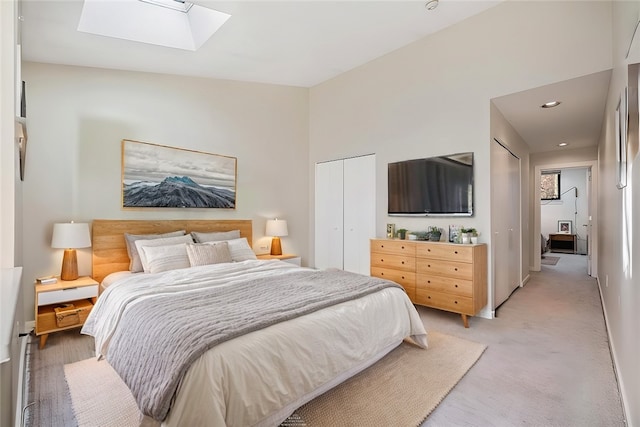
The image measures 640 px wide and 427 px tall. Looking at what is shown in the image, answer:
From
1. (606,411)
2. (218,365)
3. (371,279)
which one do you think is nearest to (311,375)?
(218,365)

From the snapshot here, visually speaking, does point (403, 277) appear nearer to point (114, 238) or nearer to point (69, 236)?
point (114, 238)

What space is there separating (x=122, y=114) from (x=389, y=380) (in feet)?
12.7

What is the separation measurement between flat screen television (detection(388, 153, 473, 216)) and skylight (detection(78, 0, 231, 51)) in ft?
8.81

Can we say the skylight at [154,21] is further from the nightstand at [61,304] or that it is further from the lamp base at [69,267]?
the nightstand at [61,304]

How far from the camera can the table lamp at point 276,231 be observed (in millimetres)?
4619

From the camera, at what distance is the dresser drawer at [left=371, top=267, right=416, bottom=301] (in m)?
3.62

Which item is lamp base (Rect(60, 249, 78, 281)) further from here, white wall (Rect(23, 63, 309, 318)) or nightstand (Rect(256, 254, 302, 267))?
nightstand (Rect(256, 254, 302, 267))

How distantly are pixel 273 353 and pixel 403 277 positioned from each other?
2.44m

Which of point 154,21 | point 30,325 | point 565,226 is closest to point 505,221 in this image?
point 154,21

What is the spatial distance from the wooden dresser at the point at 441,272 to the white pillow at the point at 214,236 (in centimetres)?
201

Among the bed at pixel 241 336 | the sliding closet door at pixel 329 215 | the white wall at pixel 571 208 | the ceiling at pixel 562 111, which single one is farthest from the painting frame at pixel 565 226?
the bed at pixel 241 336

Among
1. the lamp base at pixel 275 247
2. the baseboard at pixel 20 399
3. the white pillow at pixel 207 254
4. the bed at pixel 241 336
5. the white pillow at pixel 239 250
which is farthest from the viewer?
the lamp base at pixel 275 247

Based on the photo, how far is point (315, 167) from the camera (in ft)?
17.3

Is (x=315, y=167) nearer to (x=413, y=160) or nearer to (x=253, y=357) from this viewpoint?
(x=413, y=160)
